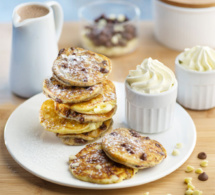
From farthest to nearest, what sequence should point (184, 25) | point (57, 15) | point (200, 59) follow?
1. point (184, 25)
2. point (57, 15)
3. point (200, 59)

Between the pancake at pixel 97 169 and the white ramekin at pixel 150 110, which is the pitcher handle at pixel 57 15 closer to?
the white ramekin at pixel 150 110

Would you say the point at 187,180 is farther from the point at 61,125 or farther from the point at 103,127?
the point at 61,125

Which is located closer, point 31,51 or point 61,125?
point 61,125

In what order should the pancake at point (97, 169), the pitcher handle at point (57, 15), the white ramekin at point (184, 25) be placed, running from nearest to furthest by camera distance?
the pancake at point (97, 169), the pitcher handle at point (57, 15), the white ramekin at point (184, 25)

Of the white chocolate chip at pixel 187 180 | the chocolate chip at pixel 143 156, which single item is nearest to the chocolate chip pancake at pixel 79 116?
the chocolate chip at pixel 143 156

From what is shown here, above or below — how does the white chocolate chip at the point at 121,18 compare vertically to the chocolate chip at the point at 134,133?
above

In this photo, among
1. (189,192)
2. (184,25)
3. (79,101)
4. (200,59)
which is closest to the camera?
(189,192)

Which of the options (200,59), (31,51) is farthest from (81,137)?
(200,59)
